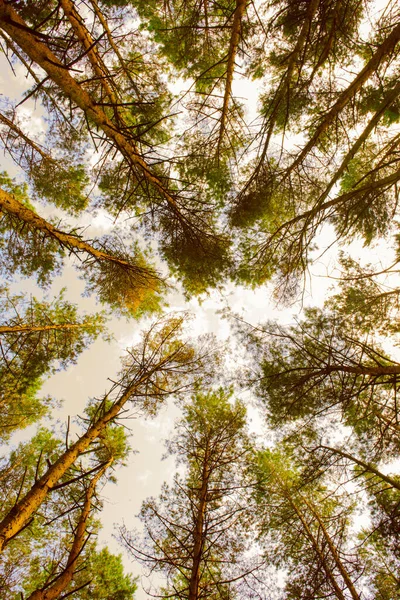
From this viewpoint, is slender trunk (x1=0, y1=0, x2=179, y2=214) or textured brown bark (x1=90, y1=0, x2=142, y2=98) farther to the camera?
textured brown bark (x1=90, y1=0, x2=142, y2=98)

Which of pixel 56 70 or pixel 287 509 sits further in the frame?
pixel 287 509

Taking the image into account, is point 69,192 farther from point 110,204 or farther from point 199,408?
point 199,408

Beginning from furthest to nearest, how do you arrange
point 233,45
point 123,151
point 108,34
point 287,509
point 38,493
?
point 287,509, point 108,34, point 233,45, point 123,151, point 38,493

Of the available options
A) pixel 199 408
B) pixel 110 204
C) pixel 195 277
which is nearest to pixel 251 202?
pixel 195 277

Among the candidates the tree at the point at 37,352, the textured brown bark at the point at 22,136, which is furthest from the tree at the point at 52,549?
the textured brown bark at the point at 22,136

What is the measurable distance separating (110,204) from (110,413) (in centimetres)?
458

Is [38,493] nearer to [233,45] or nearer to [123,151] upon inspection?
[123,151]

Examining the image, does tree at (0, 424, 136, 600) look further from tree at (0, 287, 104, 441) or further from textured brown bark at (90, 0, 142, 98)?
textured brown bark at (90, 0, 142, 98)

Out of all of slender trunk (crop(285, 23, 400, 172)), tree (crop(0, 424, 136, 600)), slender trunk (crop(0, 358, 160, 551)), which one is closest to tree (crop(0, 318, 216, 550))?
slender trunk (crop(0, 358, 160, 551))

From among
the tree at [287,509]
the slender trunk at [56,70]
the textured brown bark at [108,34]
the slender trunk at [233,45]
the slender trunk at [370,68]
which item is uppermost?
the textured brown bark at [108,34]

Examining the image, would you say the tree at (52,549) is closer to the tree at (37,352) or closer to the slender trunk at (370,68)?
the tree at (37,352)

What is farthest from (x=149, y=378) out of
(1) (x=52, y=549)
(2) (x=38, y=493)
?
(1) (x=52, y=549)

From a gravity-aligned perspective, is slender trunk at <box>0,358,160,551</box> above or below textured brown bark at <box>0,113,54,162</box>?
below

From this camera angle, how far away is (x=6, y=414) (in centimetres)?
919
